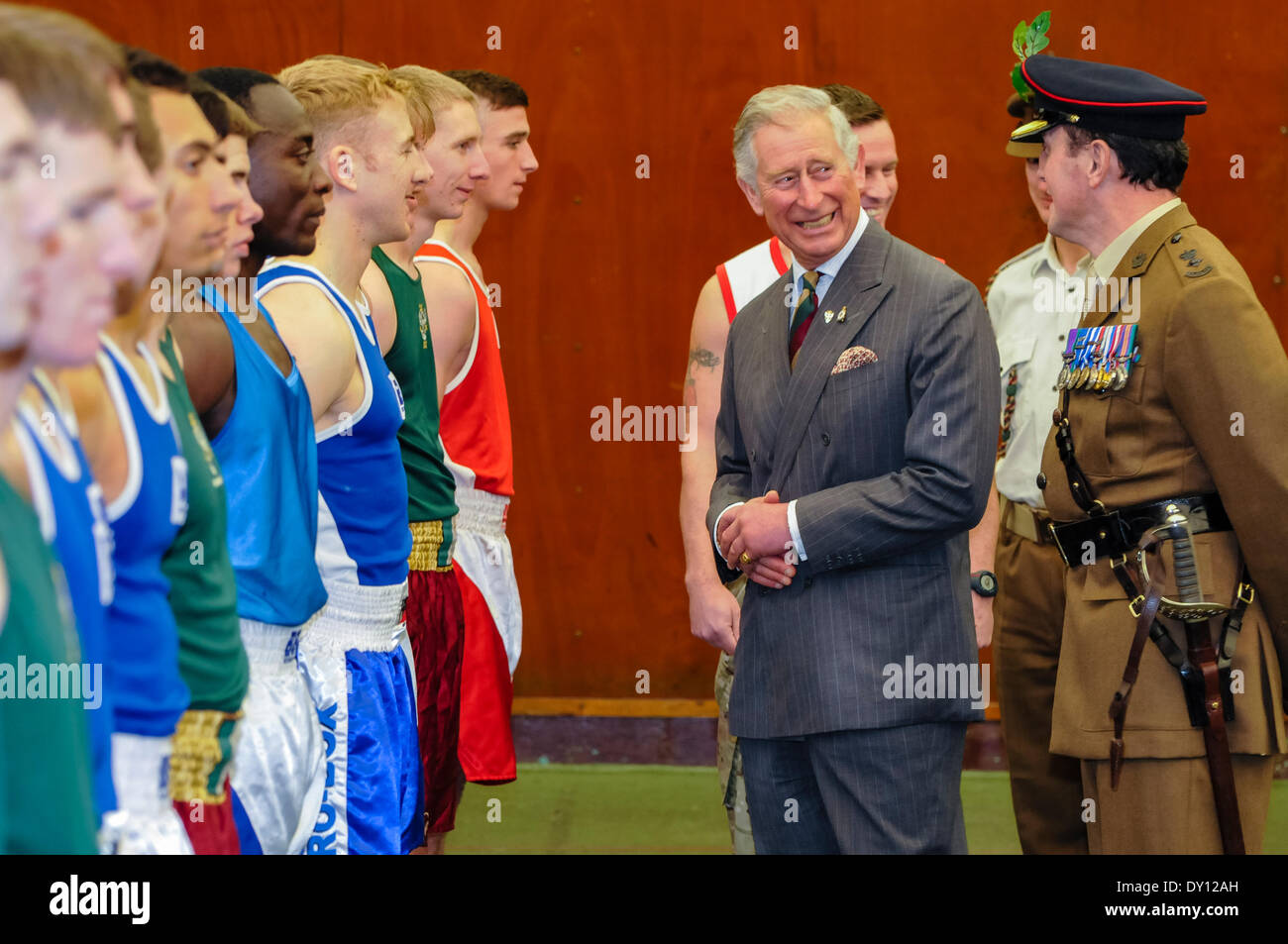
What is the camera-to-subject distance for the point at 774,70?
459 centimetres

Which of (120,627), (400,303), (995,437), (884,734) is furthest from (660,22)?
(120,627)

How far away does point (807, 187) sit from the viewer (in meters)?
2.28

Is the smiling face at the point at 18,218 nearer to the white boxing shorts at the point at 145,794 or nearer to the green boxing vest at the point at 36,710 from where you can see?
the green boxing vest at the point at 36,710

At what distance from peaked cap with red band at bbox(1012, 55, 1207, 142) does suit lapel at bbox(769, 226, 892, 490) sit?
0.45 meters

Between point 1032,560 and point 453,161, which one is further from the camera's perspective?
point 453,161

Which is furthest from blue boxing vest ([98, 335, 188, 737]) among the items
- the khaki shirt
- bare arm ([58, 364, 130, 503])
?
the khaki shirt

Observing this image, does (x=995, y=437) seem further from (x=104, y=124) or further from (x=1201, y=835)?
(x=104, y=124)

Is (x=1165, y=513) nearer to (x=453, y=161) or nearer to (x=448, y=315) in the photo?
(x=448, y=315)

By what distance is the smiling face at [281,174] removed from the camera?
1882 millimetres

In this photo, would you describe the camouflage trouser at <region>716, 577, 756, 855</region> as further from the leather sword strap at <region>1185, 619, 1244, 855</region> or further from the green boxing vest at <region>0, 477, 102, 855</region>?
the green boxing vest at <region>0, 477, 102, 855</region>

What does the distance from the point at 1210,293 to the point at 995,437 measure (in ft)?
1.32

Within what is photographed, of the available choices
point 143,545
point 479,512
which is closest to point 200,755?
point 143,545

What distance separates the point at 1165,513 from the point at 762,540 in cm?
66

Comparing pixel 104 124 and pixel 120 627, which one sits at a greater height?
pixel 104 124
